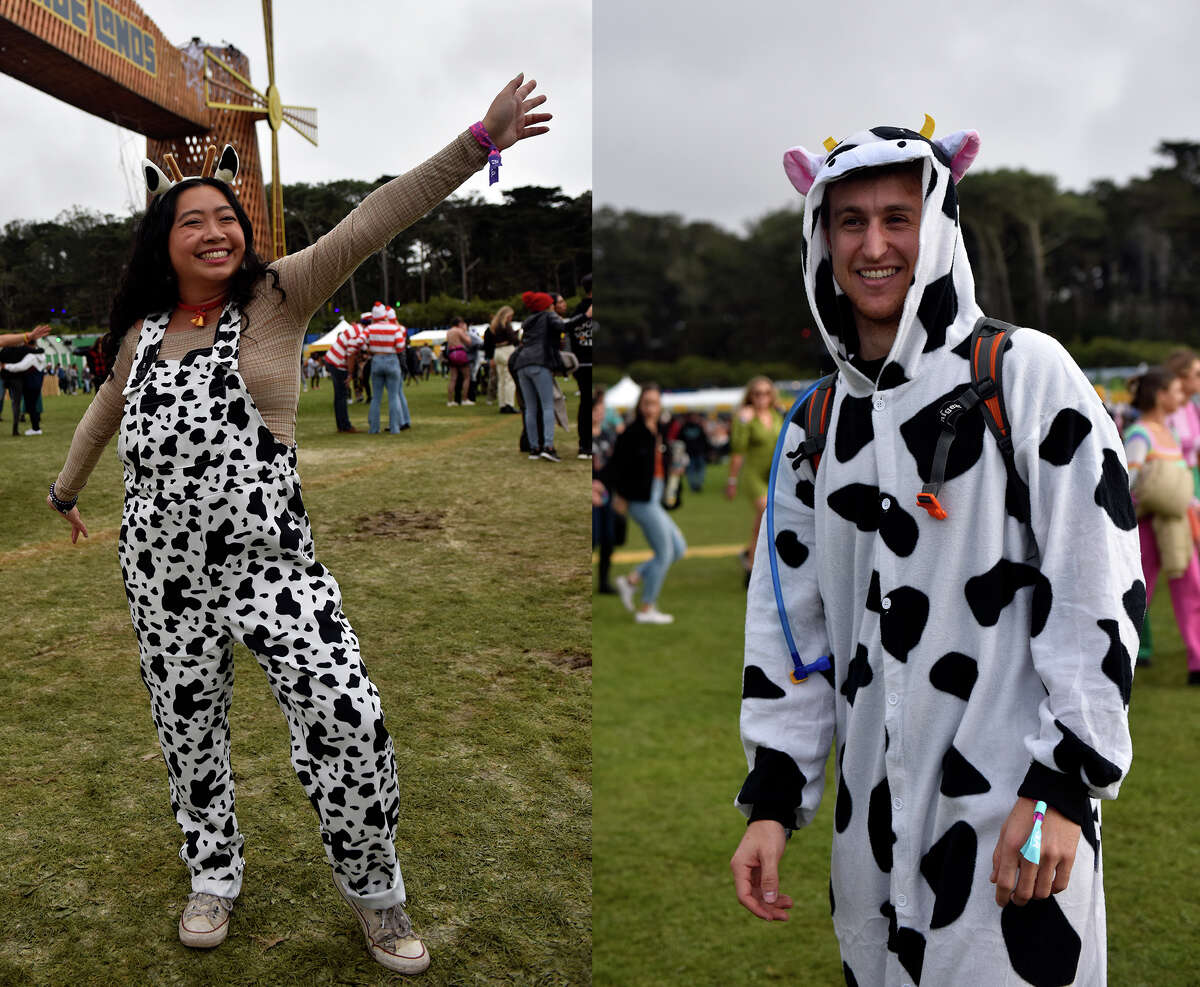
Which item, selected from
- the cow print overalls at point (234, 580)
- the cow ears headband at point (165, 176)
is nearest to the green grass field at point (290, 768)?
the cow print overalls at point (234, 580)

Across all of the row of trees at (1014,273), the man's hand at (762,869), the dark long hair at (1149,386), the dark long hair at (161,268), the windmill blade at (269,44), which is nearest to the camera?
the man's hand at (762,869)

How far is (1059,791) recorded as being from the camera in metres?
1.36

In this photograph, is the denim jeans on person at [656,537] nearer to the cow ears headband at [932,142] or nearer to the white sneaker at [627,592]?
A: the white sneaker at [627,592]

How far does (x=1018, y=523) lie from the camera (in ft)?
4.75

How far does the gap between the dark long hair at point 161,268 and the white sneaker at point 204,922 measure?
5.00ft

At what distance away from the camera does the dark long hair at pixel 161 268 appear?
2.40 metres

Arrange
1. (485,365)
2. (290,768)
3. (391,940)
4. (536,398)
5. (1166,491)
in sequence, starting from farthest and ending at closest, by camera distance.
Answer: (536,398) < (485,365) < (1166,491) < (290,768) < (391,940)

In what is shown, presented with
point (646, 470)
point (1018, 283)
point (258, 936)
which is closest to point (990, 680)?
point (258, 936)

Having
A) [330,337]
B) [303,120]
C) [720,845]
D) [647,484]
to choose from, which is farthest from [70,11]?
[647,484]

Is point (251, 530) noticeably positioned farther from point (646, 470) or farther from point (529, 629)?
point (646, 470)

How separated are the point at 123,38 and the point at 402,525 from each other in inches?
105

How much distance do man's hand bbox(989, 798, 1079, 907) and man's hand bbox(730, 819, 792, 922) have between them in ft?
1.15

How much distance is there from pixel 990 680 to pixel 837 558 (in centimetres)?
30

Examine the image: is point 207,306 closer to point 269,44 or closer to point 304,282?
point 304,282
